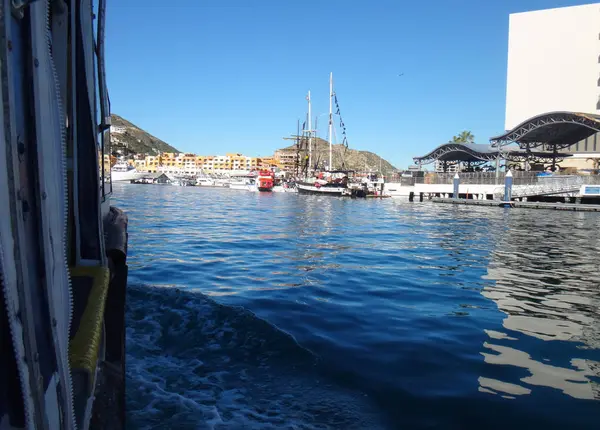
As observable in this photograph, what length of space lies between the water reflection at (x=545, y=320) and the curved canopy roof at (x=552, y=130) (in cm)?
3089

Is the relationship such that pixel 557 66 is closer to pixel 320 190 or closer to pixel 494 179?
pixel 494 179

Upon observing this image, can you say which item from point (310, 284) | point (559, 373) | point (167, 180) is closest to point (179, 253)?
point (310, 284)

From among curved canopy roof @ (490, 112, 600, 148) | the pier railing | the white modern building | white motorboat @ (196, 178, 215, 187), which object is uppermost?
the white modern building

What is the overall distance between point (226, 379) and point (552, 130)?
158 feet

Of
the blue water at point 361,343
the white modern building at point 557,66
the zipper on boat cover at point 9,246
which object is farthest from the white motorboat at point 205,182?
the zipper on boat cover at point 9,246

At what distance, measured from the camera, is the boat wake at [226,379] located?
3492 millimetres

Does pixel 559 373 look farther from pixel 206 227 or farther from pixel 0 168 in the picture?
pixel 206 227

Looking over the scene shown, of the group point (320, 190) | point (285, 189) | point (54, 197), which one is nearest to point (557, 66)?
point (320, 190)

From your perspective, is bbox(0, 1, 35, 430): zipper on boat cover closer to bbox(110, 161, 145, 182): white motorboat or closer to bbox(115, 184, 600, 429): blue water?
bbox(115, 184, 600, 429): blue water

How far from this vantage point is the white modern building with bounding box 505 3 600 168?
54844 millimetres

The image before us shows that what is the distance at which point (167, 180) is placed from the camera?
416 feet

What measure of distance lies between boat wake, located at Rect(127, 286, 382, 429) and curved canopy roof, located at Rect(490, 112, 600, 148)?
40.4 m

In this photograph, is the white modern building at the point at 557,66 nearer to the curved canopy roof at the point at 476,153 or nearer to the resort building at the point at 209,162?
the curved canopy roof at the point at 476,153

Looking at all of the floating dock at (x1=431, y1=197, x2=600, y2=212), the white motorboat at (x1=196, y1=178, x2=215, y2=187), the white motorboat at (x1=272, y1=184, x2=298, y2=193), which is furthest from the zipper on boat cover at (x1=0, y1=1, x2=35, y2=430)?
the white motorboat at (x1=196, y1=178, x2=215, y2=187)
